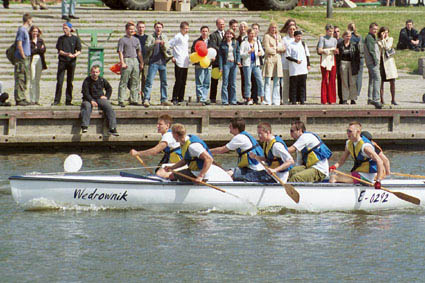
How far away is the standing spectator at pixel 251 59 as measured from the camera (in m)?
20.7

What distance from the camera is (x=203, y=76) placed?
68.8 feet

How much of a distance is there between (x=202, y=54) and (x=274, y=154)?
5.29m

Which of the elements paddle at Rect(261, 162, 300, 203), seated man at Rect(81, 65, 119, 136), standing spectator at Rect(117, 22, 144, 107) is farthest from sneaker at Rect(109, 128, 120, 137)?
paddle at Rect(261, 162, 300, 203)

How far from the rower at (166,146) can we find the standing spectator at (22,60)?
533 cm

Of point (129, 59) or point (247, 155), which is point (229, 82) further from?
point (247, 155)

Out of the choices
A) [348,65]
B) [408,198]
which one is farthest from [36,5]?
[408,198]

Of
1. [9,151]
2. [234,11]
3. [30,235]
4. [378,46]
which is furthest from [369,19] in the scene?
[30,235]

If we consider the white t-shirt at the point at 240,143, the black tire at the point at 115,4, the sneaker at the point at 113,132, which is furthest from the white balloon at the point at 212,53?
the black tire at the point at 115,4

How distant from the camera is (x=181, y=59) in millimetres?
20812

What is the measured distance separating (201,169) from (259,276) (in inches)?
139

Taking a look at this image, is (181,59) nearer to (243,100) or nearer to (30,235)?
(243,100)

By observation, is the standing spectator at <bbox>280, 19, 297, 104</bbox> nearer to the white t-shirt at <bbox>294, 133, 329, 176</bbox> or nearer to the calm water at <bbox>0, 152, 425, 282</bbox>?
the white t-shirt at <bbox>294, 133, 329, 176</bbox>

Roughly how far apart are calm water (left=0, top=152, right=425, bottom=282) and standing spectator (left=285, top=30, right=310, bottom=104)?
19.7 feet

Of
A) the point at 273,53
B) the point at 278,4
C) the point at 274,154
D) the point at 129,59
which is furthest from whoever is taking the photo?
the point at 278,4
